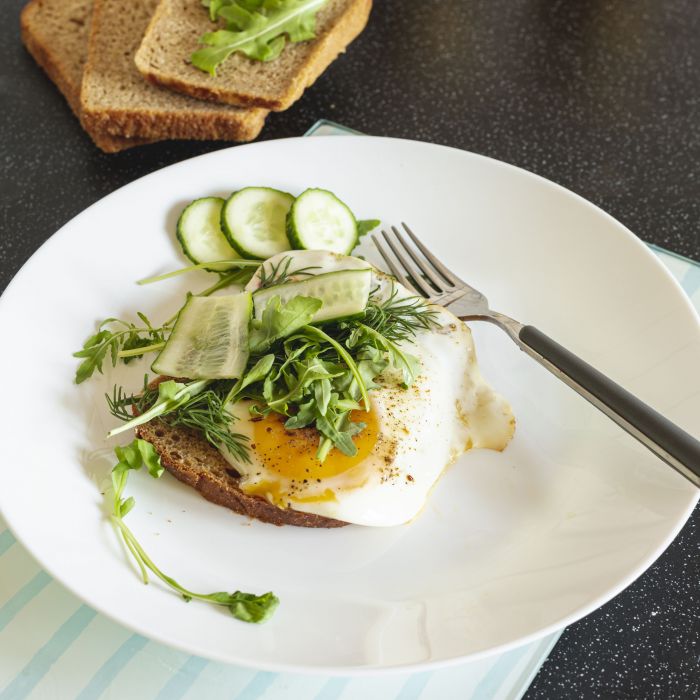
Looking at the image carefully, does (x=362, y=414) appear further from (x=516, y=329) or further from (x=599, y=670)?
(x=599, y=670)

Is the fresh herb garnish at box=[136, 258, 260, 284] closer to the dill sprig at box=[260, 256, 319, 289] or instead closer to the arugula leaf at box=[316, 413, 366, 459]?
the dill sprig at box=[260, 256, 319, 289]

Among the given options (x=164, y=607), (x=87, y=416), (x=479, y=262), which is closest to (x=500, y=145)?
(x=479, y=262)

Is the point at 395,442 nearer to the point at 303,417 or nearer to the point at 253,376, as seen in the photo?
the point at 303,417

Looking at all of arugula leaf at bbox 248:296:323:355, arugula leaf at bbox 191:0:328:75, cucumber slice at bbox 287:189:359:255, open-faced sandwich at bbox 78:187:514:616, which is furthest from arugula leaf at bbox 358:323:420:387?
arugula leaf at bbox 191:0:328:75

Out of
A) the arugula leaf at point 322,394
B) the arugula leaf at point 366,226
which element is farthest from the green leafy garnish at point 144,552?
the arugula leaf at point 366,226

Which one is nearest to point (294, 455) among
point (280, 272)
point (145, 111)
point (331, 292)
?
point (331, 292)

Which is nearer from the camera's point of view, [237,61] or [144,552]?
[144,552]
